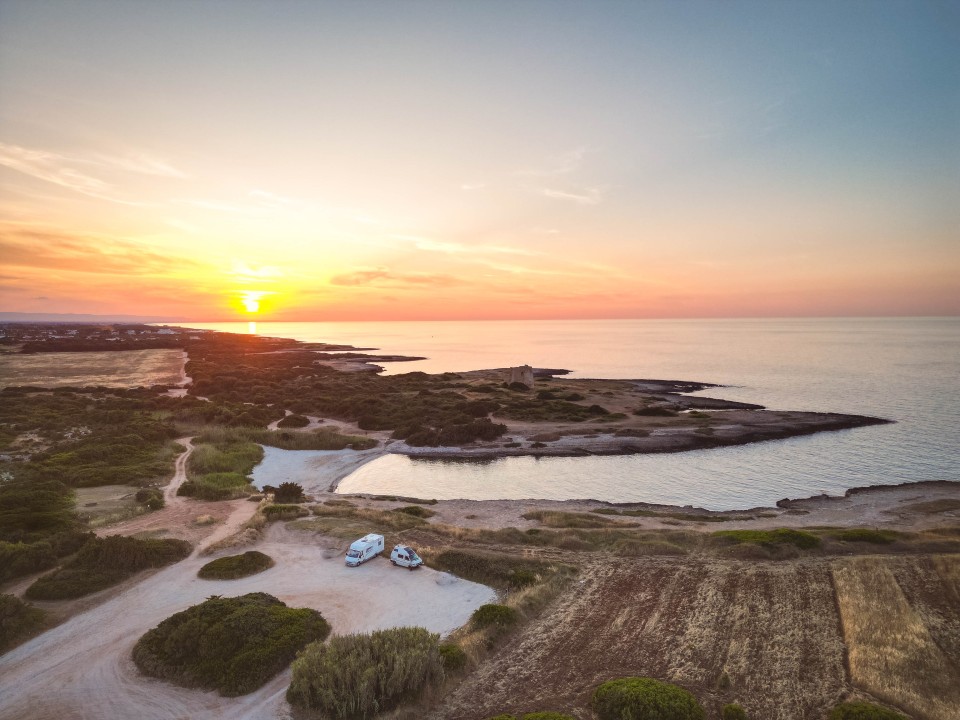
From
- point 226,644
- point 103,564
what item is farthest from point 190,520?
point 226,644

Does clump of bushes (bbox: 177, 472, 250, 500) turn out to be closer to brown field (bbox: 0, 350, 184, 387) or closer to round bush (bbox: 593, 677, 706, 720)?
round bush (bbox: 593, 677, 706, 720)

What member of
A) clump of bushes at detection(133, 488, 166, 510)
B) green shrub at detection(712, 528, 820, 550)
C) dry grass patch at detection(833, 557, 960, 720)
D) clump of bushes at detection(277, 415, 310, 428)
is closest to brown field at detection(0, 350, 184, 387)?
clump of bushes at detection(277, 415, 310, 428)

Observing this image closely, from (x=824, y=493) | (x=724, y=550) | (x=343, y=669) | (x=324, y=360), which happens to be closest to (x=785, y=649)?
(x=724, y=550)

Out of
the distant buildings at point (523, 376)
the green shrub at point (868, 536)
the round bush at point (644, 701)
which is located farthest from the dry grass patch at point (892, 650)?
the distant buildings at point (523, 376)

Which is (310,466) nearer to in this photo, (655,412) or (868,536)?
(868,536)

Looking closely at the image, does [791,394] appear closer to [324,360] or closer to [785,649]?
[785,649]

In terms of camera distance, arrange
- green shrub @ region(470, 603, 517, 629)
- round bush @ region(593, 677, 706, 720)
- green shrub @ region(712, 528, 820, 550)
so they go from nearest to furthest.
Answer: round bush @ region(593, 677, 706, 720) → green shrub @ region(470, 603, 517, 629) → green shrub @ region(712, 528, 820, 550)
